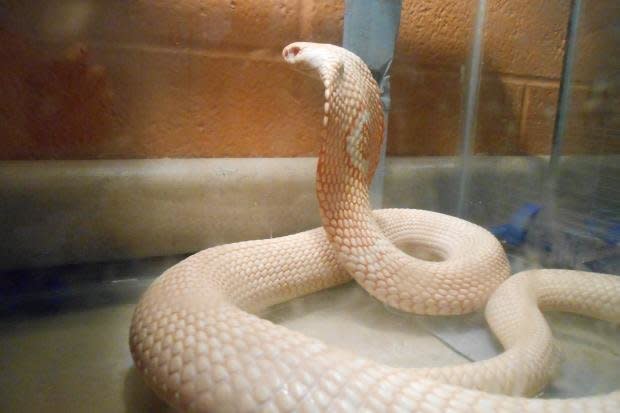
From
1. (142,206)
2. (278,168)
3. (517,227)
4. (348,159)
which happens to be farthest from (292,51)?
(517,227)

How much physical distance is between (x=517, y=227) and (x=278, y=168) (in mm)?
690

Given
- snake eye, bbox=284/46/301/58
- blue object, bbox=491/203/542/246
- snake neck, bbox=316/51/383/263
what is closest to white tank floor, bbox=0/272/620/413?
snake neck, bbox=316/51/383/263

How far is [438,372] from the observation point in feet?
2.49

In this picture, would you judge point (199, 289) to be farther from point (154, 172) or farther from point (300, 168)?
point (300, 168)

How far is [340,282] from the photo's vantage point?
126 cm

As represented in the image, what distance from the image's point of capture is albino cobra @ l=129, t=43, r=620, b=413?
0.55 metres

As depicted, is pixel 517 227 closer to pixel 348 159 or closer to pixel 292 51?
pixel 348 159

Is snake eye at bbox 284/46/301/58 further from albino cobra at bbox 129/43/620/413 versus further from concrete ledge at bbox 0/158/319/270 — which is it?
concrete ledge at bbox 0/158/319/270

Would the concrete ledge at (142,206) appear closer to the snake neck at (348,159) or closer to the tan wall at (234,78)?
the tan wall at (234,78)

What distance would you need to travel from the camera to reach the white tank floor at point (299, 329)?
78cm

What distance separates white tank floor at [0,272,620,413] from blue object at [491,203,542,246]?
1.08ft

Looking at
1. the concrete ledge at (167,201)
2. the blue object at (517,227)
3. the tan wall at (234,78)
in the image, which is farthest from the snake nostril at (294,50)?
the blue object at (517,227)

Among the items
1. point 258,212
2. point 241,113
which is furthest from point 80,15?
point 258,212

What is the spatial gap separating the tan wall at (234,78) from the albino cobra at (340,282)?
0.29 m
